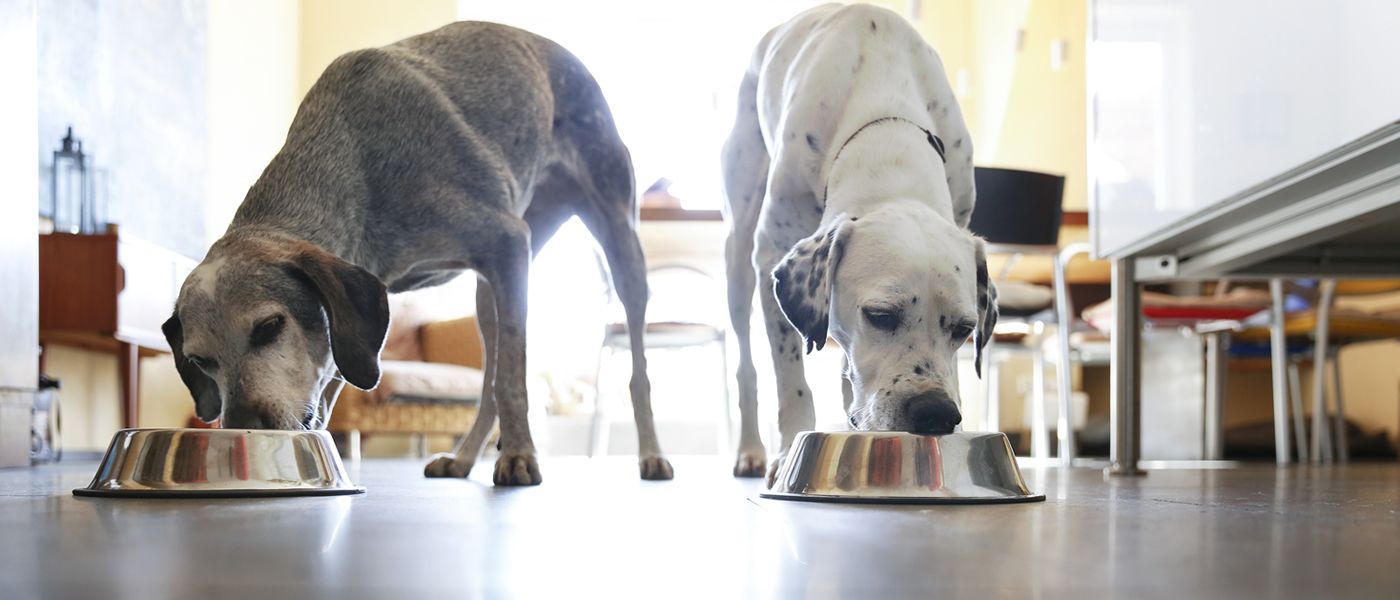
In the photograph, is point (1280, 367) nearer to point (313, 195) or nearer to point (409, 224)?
point (409, 224)

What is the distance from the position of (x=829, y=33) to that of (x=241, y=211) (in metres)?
1.26

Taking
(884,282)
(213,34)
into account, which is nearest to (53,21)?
(213,34)

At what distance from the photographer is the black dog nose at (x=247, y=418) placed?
2.22 metres

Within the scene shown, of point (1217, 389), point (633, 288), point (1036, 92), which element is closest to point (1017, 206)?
point (1217, 389)

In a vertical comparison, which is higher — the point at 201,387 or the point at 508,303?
the point at 508,303

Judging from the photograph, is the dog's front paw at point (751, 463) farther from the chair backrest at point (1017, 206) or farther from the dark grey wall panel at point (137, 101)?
the dark grey wall panel at point (137, 101)

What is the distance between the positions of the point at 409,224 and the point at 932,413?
1258 millimetres

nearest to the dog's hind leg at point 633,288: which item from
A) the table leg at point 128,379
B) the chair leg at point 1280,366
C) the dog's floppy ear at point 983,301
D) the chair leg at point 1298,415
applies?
the dog's floppy ear at point 983,301

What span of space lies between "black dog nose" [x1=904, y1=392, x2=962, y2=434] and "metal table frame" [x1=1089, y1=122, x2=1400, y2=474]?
29.7 inches

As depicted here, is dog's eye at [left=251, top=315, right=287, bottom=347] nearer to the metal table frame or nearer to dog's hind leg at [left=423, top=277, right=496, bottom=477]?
dog's hind leg at [left=423, top=277, right=496, bottom=477]

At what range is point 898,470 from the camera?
6.35ft

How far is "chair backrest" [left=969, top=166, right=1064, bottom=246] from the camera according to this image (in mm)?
5164

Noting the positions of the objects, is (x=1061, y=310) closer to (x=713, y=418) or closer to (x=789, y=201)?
(x=789, y=201)

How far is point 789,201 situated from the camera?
2795 mm
